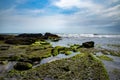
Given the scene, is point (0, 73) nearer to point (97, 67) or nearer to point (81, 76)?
point (81, 76)

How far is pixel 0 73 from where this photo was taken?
45.5ft

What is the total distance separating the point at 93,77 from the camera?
41.5 feet

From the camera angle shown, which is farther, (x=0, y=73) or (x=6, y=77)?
(x=0, y=73)

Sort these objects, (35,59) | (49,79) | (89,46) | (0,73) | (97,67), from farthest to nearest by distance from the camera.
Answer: (89,46) < (35,59) < (97,67) < (0,73) < (49,79)

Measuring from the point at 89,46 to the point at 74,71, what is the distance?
2152cm

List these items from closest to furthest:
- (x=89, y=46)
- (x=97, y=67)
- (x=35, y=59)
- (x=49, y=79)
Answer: (x=49, y=79) < (x=97, y=67) < (x=35, y=59) < (x=89, y=46)

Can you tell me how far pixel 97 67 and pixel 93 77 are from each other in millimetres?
3281

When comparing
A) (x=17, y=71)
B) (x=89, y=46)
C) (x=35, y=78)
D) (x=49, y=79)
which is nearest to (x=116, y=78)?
(x=49, y=79)

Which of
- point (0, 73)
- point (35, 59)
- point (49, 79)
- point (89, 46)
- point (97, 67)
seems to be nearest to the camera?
point (49, 79)

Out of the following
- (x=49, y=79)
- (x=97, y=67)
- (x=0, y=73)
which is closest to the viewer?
(x=49, y=79)

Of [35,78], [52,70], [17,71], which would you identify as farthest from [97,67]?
Result: [17,71]

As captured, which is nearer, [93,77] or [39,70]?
[93,77]

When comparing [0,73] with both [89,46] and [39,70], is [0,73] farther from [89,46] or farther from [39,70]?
[89,46]

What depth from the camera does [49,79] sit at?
484 inches
